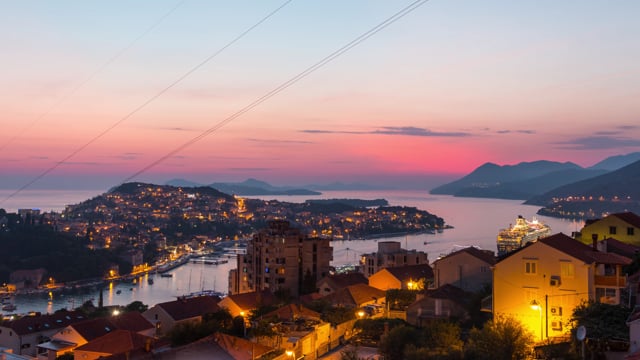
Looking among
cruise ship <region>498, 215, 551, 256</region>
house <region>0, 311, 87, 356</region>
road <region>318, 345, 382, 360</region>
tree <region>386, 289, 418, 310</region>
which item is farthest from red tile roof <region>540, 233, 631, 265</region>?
cruise ship <region>498, 215, 551, 256</region>

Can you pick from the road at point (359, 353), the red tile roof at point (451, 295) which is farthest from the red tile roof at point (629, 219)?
the road at point (359, 353)

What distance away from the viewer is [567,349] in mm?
4230

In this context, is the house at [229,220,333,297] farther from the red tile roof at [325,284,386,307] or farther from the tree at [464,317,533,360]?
the tree at [464,317,533,360]

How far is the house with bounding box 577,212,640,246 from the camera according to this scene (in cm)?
857

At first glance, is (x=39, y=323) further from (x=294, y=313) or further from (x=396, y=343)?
(x=396, y=343)

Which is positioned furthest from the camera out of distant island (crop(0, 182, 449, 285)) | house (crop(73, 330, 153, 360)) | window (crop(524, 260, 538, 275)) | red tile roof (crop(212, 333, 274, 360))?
distant island (crop(0, 182, 449, 285))

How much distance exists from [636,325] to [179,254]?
3946 centimetres

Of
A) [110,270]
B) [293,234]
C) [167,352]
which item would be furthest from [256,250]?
[110,270]

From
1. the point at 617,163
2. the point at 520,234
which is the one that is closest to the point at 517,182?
the point at 617,163

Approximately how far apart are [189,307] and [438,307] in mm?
5405

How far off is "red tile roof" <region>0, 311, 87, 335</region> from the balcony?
9947 mm

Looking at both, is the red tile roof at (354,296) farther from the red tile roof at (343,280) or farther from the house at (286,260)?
the house at (286,260)

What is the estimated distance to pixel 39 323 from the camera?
37.5 feet

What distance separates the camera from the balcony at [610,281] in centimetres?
534
